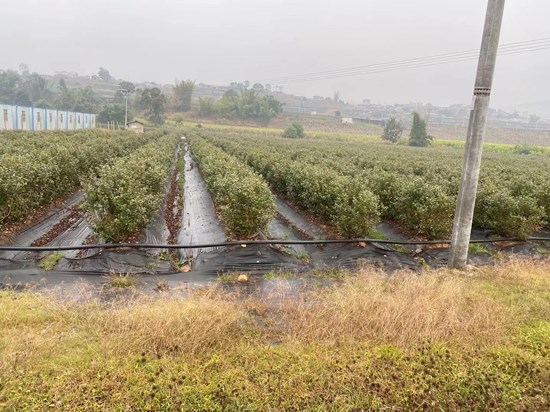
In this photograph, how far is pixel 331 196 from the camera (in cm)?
972

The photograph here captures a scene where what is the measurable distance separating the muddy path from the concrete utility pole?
4742 mm

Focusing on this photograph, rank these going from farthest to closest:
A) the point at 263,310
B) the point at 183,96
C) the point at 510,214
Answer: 1. the point at 183,96
2. the point at 510,214
3. the point at 263,310

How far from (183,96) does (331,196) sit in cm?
13124

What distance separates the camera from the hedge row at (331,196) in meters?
8.48

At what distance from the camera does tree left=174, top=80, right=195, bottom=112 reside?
131000 millimetres

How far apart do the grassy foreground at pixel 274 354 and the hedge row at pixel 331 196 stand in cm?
343

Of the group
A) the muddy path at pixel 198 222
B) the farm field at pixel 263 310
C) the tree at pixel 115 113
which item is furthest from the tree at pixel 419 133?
the farm field at pixel 263 310

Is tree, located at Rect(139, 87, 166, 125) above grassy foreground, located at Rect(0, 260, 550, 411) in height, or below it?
above

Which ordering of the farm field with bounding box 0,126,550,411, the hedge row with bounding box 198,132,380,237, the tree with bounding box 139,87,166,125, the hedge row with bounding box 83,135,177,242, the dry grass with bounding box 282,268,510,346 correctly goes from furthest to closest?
the tree with bounding box 139,87,166,125, the hedge row with bounding box 198,132,380,237, the hedge row with bounding box 83,135,177,242, the dry grass with bounding box 282,268,510,346, the farm field with bounding box 0,126,550,411

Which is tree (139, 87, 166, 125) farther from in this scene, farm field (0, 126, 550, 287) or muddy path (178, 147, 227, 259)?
farm field (0, 126, 550, 287)

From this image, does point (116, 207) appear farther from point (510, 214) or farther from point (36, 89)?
point (36, 89)

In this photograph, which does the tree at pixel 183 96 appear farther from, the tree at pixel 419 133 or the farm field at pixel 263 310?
the farm field at pixel 263 310

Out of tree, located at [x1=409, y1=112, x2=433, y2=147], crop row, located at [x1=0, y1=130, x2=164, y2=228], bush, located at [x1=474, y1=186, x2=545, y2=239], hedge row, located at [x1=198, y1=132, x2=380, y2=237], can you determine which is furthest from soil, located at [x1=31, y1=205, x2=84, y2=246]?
tree, located at [x1=409, y1=112, x2=433, y2=147]

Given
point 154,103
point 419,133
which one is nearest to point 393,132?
point 419,133
